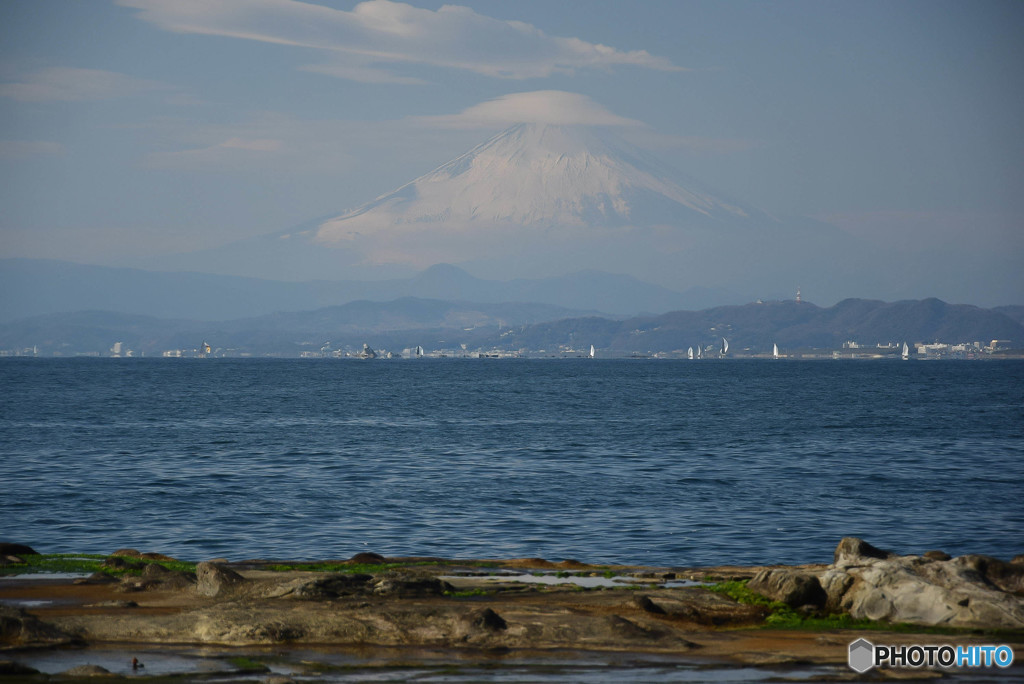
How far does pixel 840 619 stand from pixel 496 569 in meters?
9.22

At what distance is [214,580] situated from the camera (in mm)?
22453

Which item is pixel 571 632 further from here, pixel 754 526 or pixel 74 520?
pixel 74 520

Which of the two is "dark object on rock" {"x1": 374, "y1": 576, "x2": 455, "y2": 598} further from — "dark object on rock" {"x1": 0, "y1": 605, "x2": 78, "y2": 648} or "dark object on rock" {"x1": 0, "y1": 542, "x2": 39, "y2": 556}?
"dark object on rock" {"x1": 0, "y1": 542, "x2": 39, "y2": 556}

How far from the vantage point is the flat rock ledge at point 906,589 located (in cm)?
2041

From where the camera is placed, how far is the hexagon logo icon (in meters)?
17.4

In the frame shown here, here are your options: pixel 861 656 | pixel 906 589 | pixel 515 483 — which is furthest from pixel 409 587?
pixel 515 483

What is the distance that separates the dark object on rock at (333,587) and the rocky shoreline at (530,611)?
30mm

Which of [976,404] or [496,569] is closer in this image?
[496,569]

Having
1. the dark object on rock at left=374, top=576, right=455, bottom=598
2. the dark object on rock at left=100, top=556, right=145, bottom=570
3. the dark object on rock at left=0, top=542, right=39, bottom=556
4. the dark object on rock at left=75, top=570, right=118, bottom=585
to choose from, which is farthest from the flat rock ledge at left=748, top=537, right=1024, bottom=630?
the dark object on rock at left=0, top=542, right=39, bottom=556

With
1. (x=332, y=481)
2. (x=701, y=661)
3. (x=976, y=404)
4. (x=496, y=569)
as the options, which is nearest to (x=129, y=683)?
(x=701, y=661)

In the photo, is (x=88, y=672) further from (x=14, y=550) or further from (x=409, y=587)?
(x=14, y=550)

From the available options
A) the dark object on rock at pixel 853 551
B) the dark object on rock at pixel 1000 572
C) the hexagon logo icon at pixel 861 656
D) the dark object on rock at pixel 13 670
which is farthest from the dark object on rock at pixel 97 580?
the dark object on rock at pixel 1000 572

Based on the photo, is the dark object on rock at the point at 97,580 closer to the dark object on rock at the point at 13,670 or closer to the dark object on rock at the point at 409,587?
the dark object on rock at the point at 409,587

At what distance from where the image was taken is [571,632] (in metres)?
19.3
